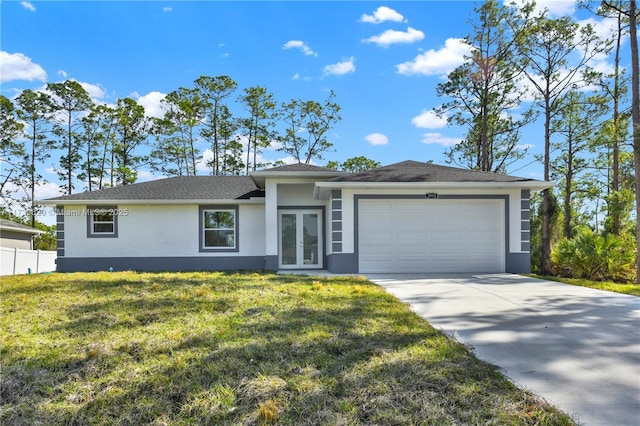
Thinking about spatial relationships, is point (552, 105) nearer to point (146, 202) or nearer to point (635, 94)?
point (635, 94)

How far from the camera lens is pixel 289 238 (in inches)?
551

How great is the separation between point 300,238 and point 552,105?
14.0m

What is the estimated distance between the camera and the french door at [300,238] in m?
13.9

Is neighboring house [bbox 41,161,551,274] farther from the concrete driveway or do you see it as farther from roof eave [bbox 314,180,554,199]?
the concrete driveway

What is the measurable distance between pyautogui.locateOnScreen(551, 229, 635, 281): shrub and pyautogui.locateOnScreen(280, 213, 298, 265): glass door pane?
28.6 ft

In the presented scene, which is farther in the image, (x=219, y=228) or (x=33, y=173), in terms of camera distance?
(x=33, y=173)

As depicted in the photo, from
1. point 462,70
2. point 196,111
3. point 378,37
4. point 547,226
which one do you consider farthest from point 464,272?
point 196,111

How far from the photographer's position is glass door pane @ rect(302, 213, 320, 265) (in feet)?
45.8

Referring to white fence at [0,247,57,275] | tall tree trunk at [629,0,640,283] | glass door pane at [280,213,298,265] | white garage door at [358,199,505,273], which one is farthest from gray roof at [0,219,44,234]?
tall tree trunk at [629,0,640,283]

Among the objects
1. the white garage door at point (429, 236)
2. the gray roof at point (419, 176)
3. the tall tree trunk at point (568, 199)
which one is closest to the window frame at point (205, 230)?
the gray roof at point (419, 176)

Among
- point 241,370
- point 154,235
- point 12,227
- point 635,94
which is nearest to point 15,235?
point 12,227

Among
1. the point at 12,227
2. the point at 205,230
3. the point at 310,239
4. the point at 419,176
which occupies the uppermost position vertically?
the point at 419,176

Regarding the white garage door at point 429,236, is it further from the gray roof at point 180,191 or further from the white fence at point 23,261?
the white fence at point 23,261

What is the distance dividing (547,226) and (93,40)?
18.7m
